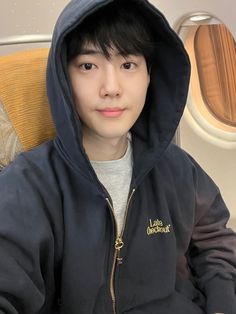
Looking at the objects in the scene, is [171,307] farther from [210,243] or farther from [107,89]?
[107,89]

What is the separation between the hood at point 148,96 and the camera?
0.95m

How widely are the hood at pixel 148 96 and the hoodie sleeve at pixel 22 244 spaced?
113 millimetres

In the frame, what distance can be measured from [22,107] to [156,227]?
0.41 metres

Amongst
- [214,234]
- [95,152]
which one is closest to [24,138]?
[95,152]

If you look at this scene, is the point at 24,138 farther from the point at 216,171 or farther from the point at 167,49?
the point at 216,171

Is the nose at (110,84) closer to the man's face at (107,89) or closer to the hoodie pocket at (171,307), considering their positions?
the man's face at (107,89)

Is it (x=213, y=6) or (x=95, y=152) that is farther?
(x=213, y=6)

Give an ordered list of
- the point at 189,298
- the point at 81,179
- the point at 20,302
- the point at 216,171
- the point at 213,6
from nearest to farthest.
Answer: the point at 20,302 → the point at 81,179 → the point at 189,298 → the point at 213,6 → the point at 216,171

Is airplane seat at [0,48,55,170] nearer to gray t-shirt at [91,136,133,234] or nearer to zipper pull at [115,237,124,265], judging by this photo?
gray t-shirt at [91,136,133,234]

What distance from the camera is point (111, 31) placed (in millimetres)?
988

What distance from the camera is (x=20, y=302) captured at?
0.91 meters

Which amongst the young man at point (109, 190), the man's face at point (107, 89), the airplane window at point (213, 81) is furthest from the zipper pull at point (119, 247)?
the airplane window at point (213, 81)

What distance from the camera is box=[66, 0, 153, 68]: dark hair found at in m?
0.98

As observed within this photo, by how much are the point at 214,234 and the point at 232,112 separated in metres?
0.81
